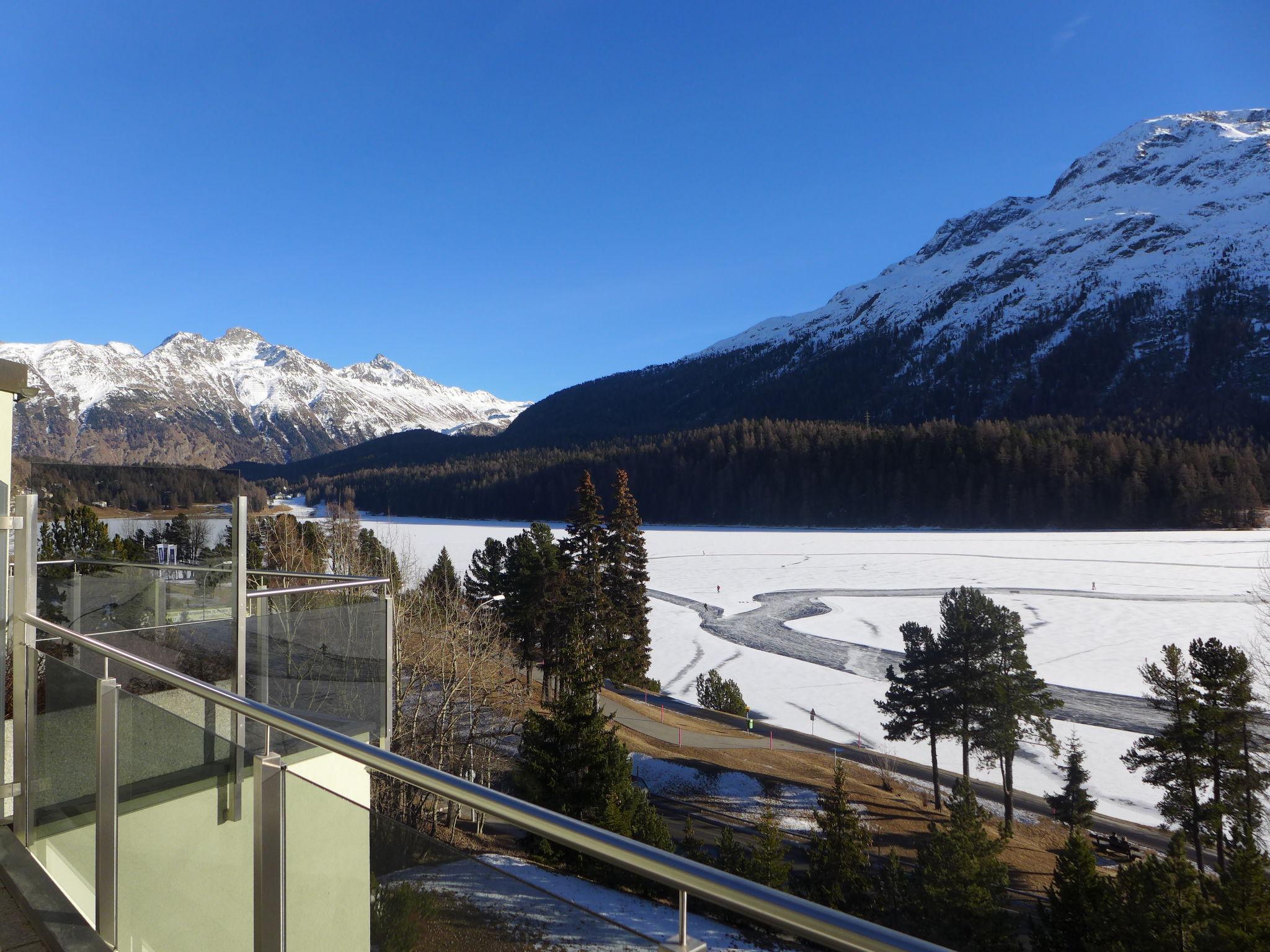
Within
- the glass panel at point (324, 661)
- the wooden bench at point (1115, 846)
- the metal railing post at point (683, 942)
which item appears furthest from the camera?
the wooden bench at point (1115, 846)

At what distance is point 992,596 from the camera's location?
3650 centimetres

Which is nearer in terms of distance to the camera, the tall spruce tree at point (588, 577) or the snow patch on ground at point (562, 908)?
the snow patch on ground at point (562, 908)

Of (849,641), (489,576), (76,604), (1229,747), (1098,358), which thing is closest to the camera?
(76,604)

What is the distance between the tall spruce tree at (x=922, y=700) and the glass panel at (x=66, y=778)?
858 inches

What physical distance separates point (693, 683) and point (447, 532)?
167ft

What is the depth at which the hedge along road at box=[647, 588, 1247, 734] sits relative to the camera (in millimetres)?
22156

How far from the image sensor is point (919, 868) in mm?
15633

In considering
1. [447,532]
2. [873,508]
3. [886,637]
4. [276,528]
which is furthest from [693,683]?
[873,508]

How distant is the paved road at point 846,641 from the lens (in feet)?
72.7

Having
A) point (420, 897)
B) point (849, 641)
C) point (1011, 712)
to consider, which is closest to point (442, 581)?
point (849, 641)

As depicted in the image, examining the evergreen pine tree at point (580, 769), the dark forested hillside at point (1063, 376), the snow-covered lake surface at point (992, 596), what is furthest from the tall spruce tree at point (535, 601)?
the dark forested hillside at point (1063, 376)

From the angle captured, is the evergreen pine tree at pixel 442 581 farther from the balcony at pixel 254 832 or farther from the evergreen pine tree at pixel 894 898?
the balcony at pixel 254 832

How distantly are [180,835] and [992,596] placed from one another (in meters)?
39.0

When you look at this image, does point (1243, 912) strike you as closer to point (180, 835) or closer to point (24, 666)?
point (180, 835)
